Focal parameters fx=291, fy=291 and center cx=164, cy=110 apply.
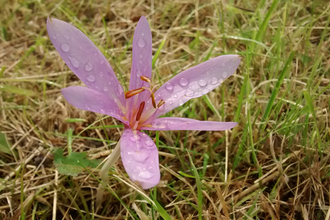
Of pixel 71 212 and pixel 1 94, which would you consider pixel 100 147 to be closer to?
pixel 71 212

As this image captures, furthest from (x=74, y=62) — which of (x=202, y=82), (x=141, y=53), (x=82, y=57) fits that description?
(x=202, y=82)

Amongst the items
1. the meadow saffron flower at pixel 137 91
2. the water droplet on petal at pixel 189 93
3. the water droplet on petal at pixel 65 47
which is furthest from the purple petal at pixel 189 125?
the water droplet on petal at pixel 65 47

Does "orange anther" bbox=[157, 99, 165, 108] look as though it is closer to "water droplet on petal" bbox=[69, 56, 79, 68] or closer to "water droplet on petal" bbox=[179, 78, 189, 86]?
"water droplet on petal" bbox=[179, 78, 189, 86]

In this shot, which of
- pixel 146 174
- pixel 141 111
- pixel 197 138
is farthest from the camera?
pixel 197 138

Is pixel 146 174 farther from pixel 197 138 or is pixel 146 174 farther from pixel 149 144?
pixel 197 138

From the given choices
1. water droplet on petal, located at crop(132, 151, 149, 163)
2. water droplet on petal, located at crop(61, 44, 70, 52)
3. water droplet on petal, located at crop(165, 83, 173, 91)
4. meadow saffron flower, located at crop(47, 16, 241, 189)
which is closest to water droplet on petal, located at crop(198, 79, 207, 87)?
meadow saffron flower, located at crop(47, 16, 241, 189)

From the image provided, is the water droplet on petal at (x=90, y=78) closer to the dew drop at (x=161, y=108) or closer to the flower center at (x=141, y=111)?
the flower center at (x=141, y=111)
